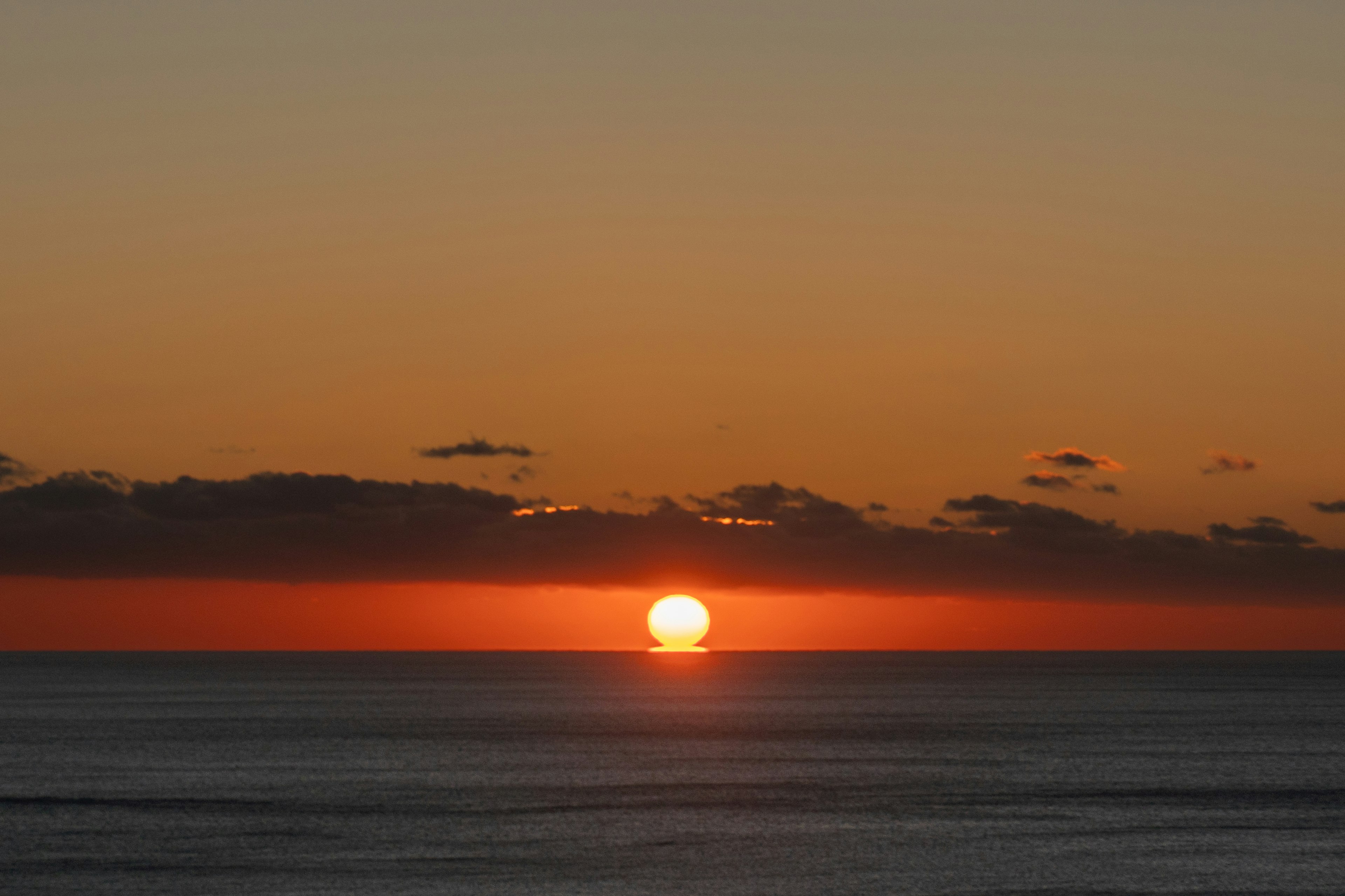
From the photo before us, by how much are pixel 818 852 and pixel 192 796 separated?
40.2m

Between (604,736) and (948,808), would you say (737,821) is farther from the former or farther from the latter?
(604,736)

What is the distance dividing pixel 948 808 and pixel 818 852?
17846mm

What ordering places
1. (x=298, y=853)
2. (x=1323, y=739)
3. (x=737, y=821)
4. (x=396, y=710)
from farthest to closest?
(x=396, y=710)
(x=1323, y=739)
(x=737, y=821)
(x=298, y=853)

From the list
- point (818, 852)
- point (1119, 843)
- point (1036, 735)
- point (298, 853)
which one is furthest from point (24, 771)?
point (1036, 735)

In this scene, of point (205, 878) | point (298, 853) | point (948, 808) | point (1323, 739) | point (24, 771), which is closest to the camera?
point (205, 878)

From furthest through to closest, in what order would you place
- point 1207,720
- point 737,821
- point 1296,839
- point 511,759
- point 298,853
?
point 1207,720 < point 511,759 < point 737,821 < point 1296,839 < point 298,853

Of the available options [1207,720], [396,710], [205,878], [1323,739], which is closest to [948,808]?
[205,878]

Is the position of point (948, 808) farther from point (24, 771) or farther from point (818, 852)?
point (24, 771)

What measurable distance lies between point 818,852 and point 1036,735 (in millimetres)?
80174

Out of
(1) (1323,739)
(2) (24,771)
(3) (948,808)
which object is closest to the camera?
(3) (948,808)

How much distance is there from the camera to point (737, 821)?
2918 inches

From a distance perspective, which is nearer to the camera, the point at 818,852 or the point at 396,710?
the point at 818,852

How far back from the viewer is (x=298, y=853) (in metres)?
63.2

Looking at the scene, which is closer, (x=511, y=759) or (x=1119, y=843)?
(x=1119, y=843)
